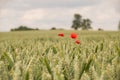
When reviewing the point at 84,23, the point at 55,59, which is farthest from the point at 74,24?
the point at 55,59

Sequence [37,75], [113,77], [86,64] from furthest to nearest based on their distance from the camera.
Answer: [86,64] → [37,75] → [113,77]

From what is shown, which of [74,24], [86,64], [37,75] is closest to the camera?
[37,75]

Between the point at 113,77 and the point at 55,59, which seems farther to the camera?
the point at 55,59

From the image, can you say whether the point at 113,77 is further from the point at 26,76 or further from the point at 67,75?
the point at 26,76

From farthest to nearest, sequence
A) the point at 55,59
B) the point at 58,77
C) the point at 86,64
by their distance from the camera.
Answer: the point at 55,59, the point at 86,64, the point at 58,77

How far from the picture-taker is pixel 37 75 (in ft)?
5.49

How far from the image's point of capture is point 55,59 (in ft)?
6.66

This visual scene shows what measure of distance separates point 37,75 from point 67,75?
0.15m

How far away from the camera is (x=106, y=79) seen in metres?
1.40

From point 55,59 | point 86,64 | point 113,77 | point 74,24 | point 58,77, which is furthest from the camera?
point 74,24

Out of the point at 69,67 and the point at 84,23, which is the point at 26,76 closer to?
the point at 69,67

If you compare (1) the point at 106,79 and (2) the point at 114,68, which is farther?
(2) the point at 114,68

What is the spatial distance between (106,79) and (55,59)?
67cm

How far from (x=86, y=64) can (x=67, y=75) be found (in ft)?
0.61
